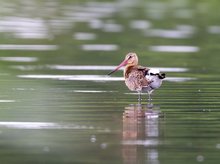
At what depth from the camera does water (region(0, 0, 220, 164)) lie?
460 inches

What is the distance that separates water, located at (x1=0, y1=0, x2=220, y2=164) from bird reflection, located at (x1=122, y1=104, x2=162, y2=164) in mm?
12

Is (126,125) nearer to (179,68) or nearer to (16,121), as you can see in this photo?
(16,121)

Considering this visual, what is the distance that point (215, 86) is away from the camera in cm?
1738

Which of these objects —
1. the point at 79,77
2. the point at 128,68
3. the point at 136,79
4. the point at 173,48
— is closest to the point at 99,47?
the point at 173,48

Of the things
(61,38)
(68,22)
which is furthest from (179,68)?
(68,22)

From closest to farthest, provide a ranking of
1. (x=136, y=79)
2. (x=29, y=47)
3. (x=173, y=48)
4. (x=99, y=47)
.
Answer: (x=136, y=79) → (x=29, y=47) → (x=99, y=47) → (x=173, y=48)

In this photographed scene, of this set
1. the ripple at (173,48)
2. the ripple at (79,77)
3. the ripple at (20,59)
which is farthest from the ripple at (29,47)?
the ripple at (79,77)

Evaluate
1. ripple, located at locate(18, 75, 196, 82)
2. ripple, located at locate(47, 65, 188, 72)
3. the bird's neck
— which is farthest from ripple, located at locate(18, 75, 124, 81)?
the bird's neck

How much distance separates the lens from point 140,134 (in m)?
12.6

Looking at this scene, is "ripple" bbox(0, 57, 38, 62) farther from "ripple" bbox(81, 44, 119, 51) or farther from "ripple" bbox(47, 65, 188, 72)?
"ripple" bbox(81, 44, 119, 51)

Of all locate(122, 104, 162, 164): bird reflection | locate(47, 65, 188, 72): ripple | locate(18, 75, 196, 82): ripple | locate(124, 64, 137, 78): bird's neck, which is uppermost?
locate(47, 65, 188, 72): ripple

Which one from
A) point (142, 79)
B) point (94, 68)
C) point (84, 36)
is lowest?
point (142, 79)

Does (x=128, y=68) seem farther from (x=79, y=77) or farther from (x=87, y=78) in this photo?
(x=79, y=77)

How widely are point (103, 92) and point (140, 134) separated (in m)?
4.09
